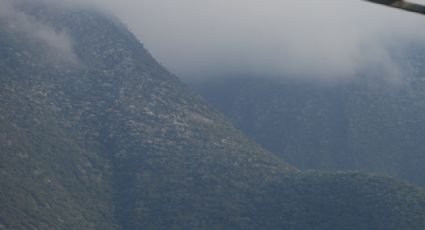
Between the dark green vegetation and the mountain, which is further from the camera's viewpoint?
the mountain

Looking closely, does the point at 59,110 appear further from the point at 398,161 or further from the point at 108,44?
the point at 398,161

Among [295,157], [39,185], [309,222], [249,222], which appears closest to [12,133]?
[39,185]

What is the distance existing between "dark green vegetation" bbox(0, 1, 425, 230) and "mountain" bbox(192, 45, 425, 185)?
27408 millimetres

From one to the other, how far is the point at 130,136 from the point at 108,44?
15.3 meters

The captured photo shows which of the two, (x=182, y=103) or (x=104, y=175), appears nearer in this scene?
(x=104, y=175)

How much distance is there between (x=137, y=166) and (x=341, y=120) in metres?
50.3

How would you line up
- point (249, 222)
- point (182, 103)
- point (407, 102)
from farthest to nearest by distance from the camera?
point (407, 102), point (182, 103), point (249, 222)

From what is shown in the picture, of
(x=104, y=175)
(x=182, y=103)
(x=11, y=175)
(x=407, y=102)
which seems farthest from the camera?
(x=407, y=102)

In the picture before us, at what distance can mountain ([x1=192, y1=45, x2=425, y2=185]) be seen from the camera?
127750 mm

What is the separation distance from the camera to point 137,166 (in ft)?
307

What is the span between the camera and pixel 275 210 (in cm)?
8762

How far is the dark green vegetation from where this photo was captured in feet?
271

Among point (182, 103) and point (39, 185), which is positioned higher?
point (182, 103)

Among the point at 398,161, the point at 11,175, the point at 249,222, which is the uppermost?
the point at 398,161
